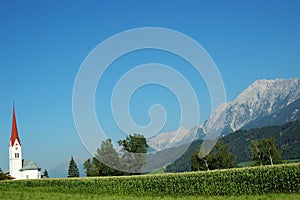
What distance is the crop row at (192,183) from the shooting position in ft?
115

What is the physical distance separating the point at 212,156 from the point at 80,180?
3360 cm

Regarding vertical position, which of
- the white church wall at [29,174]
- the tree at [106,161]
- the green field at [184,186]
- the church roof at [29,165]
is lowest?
the green field at [184,186]

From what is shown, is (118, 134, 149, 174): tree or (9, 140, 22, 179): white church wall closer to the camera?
(118, 134, 149, 174): tree

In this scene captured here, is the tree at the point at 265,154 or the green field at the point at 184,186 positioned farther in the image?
the tree at the point at 265,154

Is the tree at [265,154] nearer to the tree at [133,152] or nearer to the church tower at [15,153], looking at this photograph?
the tree at [133,152]

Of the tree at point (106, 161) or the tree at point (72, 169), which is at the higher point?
the tree at point (72, 169)

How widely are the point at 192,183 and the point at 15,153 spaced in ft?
250

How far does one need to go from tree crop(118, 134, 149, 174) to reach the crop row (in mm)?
24178

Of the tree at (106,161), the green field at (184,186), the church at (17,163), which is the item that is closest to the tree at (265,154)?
the tree at (106,161)

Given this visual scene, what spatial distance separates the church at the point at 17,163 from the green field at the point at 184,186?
187ft

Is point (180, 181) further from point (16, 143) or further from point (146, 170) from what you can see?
point (16, 143)

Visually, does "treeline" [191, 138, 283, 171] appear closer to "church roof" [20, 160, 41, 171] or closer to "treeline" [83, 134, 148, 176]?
"treeline" [83, 134, 148, 176]

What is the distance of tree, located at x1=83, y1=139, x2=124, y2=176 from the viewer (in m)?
76.6

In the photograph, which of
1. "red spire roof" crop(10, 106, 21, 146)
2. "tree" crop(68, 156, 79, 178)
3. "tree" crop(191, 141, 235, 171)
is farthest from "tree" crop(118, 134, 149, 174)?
"tree" crop(68, 156, 79, 178)
